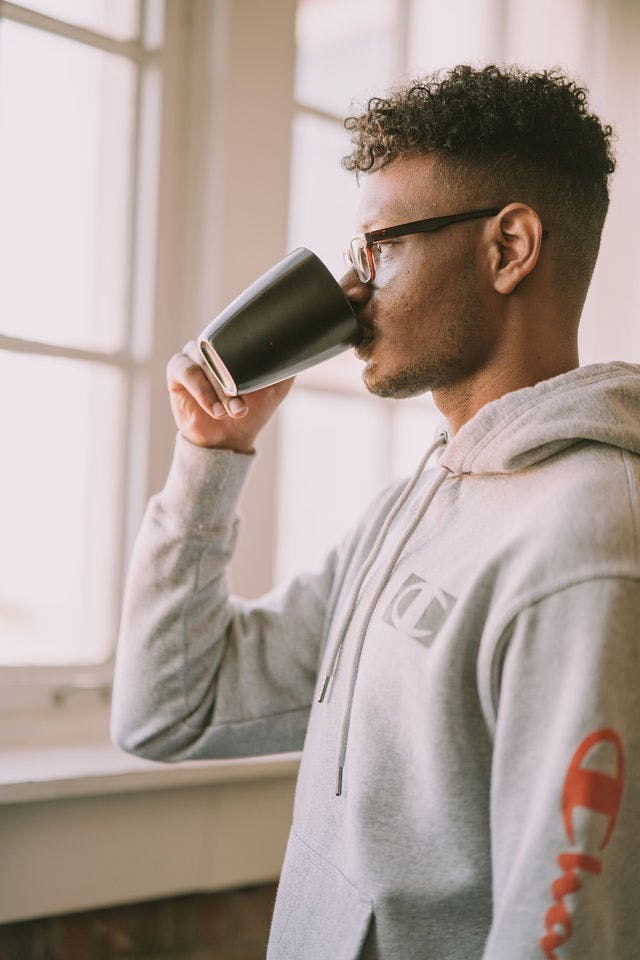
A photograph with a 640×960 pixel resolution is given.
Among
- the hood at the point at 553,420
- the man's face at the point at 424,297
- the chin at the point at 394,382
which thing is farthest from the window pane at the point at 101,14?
the hood at the point at 553,420

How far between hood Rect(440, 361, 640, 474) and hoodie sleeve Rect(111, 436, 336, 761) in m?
0.35

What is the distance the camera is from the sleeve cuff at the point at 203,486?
3.76 feet

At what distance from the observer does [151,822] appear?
4.54ft

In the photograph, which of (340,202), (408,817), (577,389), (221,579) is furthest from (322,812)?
(340,202)

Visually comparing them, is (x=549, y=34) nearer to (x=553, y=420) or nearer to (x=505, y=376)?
(x=505, y=376)

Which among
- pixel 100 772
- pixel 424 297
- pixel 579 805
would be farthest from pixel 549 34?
pixel 579 805

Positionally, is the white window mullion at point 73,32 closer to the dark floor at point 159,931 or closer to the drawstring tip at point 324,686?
the drawstring tip at point 324,686

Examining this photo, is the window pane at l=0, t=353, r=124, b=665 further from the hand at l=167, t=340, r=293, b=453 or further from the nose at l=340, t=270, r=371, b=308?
the nose at l=340, t=270, r=371, b=308

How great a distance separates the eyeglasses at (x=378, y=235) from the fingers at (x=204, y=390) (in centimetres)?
20

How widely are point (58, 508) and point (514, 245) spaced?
2.88ft

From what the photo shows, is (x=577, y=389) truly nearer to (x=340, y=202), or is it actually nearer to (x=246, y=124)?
(x=246, y=124)

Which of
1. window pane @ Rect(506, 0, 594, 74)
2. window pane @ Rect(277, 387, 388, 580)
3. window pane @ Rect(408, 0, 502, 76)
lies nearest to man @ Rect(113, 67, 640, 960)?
window pane @ Rect(277, 387, 388, 580)

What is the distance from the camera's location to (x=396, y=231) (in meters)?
0.97

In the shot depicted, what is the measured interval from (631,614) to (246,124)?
1.13m
